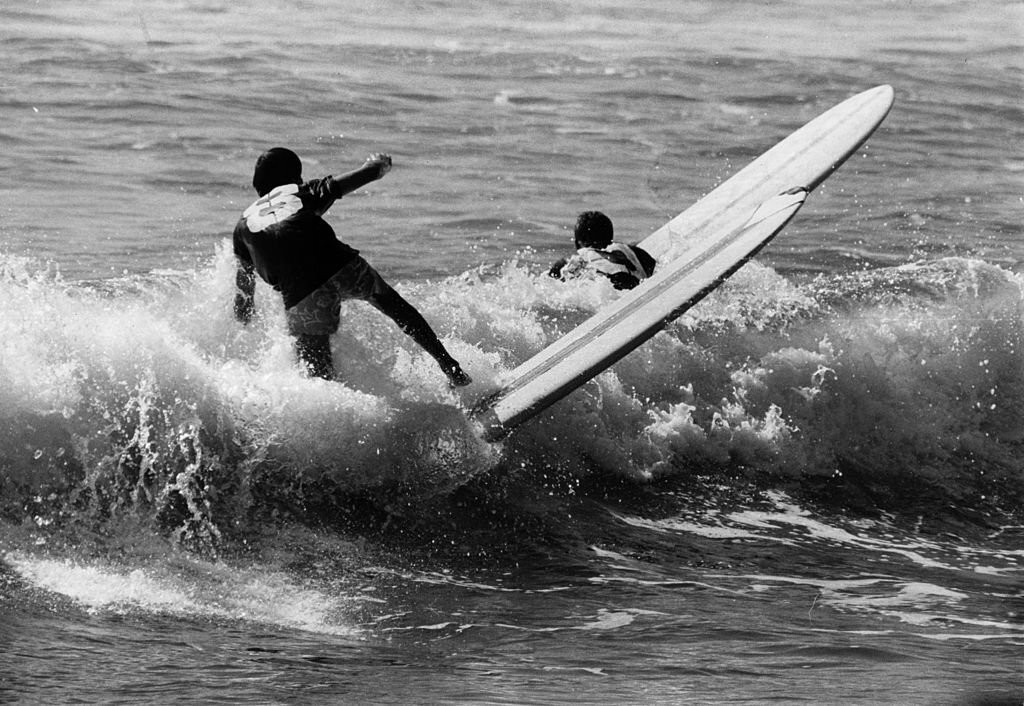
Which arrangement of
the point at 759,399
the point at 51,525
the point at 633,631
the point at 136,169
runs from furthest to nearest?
the point at 136,169 < the point at 759,399 < the point at 51,525 < the point at 633,631

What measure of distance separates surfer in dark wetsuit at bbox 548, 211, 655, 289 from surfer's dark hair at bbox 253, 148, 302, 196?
210cm

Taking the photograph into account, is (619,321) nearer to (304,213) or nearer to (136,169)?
(304,213)

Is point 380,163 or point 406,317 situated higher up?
point 380,163

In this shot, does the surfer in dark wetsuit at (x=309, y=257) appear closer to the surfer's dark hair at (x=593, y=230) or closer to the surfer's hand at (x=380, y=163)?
the surfer's hand at (x=380, y=163)

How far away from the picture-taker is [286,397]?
5871 millimetres

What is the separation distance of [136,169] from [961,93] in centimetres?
1063

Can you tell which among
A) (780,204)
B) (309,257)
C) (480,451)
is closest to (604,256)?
(780,204)

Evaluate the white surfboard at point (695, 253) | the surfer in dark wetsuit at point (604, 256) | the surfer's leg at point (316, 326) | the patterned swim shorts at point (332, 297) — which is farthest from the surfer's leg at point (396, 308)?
the surfer in dark wetsuit at point (604, 256)

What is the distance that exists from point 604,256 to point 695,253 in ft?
1.68

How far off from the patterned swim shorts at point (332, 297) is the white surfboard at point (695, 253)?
2.38 feet

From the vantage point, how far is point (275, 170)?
5.79 m

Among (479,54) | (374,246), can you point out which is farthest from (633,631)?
(479,54)

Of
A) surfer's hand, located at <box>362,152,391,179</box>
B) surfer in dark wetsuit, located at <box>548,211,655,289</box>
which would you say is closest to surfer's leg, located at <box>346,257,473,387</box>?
surfer's hand, located at <box>362,152,391,179</box>

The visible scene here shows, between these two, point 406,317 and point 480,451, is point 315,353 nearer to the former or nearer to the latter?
point 406,317
